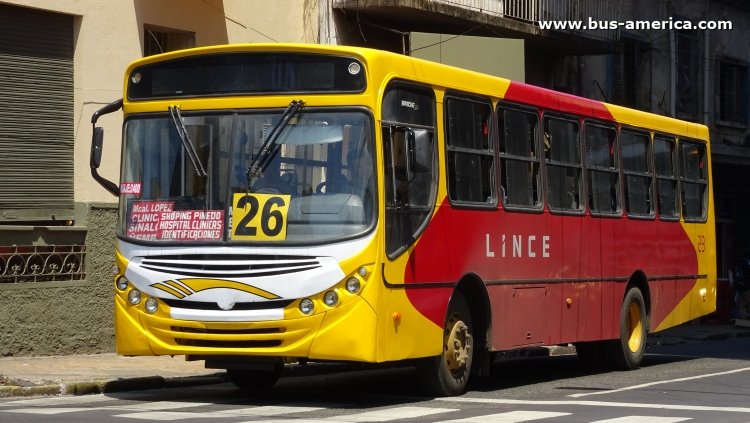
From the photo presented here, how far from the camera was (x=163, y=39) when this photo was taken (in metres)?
20.9

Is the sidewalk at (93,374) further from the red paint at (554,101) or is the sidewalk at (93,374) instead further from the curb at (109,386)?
the red paint at (554,101)

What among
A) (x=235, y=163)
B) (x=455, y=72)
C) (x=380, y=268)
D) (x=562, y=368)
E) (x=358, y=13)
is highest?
(x=358, y=13)

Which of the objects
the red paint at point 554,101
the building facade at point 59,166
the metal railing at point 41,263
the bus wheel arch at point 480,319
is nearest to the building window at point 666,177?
the red paint at point 554,101

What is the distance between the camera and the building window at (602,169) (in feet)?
55.8

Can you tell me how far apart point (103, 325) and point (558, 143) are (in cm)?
652

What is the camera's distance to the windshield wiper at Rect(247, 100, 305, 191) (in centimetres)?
1252

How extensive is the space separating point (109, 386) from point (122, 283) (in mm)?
1948

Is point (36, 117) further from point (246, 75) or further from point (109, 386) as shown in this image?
point (246, 75)

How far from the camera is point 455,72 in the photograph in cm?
1405

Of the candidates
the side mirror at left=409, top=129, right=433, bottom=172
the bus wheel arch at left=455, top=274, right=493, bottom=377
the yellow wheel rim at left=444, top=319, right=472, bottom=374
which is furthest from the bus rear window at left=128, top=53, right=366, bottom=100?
the bus wheel arch at left=455, top=274, right=493, bottom=377

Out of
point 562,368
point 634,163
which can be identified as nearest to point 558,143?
point 634,163

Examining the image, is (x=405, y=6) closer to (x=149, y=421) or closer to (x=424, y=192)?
(x=424, y=192)

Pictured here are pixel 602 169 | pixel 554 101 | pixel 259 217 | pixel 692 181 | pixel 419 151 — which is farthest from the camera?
pixel 692 181

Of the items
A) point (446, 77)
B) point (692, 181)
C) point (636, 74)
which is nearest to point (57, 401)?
point (446, 77)
